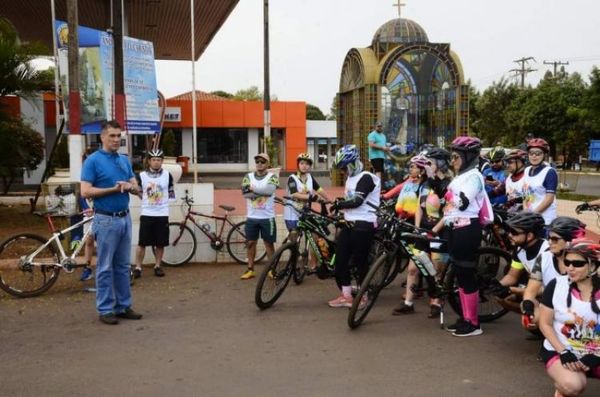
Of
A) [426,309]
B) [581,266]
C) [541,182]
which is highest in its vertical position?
[541,182]

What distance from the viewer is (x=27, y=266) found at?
23.3 feet

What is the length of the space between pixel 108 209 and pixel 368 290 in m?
2.72

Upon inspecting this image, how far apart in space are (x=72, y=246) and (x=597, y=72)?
2003cm

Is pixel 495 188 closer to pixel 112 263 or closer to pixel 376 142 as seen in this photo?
pixel 112 263

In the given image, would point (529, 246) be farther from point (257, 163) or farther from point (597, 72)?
point (597, 72)

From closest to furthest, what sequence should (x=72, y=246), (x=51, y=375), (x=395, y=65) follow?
(x=51, y=375), (x=72, y=246), (x=395, y=65)

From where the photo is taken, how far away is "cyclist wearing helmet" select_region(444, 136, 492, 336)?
5.62 metres

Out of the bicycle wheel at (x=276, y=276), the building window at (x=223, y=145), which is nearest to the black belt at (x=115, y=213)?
the bicycle wheel at (x=276, y=276)

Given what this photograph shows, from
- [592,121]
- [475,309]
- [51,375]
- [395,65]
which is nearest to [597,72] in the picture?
[592,121]

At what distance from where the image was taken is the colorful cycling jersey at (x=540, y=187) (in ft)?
21.7

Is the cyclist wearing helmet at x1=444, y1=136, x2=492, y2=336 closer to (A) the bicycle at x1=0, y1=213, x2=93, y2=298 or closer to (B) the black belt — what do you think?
(B) the black belt

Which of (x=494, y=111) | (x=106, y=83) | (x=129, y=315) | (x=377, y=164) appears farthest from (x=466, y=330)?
(x=494, y=111)

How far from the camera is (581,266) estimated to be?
3.88 meters

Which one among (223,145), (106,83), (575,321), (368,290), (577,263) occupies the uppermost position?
(106,83)
